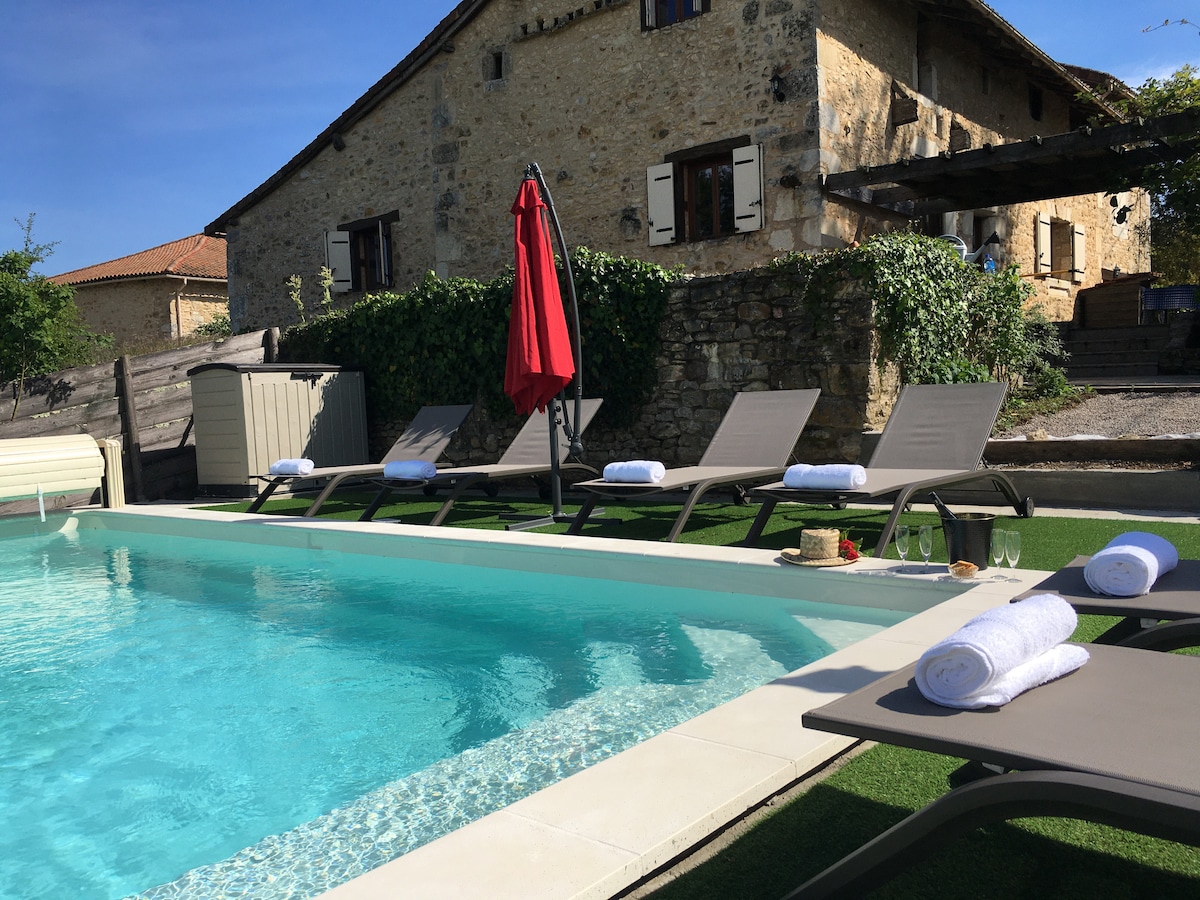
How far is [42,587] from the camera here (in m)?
6.08

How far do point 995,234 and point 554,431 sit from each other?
10.5 meters

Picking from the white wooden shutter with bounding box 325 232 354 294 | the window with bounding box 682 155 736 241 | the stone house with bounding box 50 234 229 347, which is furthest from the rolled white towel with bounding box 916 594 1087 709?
the stone house with bounding box 50 234 229 347

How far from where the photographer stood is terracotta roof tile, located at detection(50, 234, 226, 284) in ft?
82.2

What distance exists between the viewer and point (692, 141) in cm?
1216

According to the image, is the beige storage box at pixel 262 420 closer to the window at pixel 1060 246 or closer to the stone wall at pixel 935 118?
the stone wall at pixel 935 118

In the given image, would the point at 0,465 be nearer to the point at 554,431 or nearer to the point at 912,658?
the point at 554,431

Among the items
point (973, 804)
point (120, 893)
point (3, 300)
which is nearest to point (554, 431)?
point (120, 893)

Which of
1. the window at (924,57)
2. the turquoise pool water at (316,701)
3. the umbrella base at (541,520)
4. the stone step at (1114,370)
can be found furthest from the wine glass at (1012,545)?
the window at (924,57)

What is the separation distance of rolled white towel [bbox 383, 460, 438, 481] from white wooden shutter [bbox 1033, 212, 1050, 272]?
12.3 metres

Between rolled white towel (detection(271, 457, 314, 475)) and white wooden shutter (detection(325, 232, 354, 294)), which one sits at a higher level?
white wooden shutter (detection(325, 232, 354, 294))

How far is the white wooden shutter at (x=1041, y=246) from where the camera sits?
51.5 feet

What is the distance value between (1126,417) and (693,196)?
6.24m

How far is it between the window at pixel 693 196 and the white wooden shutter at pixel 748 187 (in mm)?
213

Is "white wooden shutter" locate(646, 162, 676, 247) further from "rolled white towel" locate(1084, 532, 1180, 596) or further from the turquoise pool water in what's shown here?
"rolled white towel" locate(1084, 532, 1180, 596)
